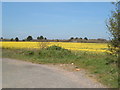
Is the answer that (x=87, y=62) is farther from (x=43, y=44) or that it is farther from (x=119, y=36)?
(x=43, y=44)

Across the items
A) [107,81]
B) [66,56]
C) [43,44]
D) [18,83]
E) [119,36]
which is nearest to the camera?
[18,83]

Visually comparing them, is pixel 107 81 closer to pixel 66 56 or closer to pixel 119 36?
pixel 119 36

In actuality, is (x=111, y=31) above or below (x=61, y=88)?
above

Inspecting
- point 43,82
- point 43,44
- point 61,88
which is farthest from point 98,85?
point 43,44

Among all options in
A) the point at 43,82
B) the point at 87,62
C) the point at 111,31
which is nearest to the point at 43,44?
the point at 87,62

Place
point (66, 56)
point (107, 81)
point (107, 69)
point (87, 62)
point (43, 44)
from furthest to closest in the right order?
point (43, 44)
point (66, 56)
point (87, 62)
point (107, 69)
point (107, 81)

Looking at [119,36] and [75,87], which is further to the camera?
[119,36]

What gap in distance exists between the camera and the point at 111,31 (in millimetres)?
9375

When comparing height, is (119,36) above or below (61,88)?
above

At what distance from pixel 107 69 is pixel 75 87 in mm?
3188

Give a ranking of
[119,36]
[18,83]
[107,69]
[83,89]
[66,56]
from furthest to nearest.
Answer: [66,56] < [119,36] < [107,69] < [18,83] < [83,89]

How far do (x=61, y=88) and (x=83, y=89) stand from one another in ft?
2.38

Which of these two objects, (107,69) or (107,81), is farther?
(107,69)

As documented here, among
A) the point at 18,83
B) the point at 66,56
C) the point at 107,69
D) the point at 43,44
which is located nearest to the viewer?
the point at 18,83
